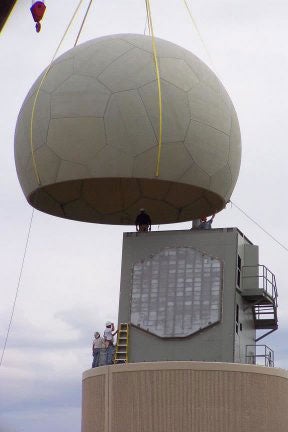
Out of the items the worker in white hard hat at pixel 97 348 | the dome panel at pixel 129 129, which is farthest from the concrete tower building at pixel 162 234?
the worker in white hard hat at pixel 97 348

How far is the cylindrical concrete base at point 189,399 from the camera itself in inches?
764

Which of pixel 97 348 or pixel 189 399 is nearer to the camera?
pixel 189 399

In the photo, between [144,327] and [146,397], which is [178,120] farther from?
[146,397]

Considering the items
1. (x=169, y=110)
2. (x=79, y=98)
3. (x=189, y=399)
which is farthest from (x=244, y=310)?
(x=79, y=98)

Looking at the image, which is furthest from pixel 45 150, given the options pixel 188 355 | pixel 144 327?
pixel 188 355

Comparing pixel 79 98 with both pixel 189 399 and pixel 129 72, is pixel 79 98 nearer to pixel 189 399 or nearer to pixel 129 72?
pixel 129 72

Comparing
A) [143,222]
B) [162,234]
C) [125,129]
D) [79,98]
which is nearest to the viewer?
[125,129]

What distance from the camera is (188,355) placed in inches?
837

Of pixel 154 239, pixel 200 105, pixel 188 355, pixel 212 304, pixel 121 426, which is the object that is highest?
pixel 200 105

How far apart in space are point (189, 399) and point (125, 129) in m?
8.22

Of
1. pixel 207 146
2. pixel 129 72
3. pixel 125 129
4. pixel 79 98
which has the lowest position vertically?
pixel 125 129

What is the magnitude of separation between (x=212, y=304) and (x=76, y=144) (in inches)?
262

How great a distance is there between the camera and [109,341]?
22234mm

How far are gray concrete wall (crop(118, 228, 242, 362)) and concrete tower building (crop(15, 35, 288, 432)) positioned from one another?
36 millimetres
